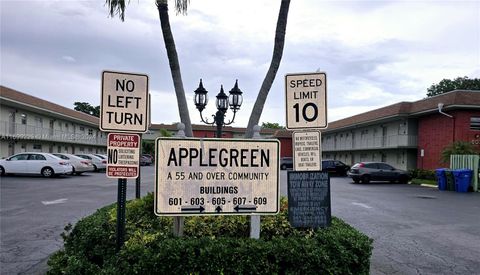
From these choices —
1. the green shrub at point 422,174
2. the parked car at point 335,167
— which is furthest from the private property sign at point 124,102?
the parked car at point 335,167

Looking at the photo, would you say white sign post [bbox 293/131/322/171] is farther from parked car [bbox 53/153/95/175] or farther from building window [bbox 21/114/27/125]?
building window [bbox 21/114/27/125]

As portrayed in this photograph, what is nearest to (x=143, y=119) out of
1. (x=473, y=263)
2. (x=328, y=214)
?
(x=328, y=214)

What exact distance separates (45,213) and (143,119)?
7.29 metres

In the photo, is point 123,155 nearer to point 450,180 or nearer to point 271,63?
point 271,63

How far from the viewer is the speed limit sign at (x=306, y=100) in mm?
4914

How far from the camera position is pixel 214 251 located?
397 cm

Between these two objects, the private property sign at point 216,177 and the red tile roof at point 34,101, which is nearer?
the private property sign at point 216,177

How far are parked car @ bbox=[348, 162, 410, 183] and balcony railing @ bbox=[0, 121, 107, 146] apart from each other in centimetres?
2628

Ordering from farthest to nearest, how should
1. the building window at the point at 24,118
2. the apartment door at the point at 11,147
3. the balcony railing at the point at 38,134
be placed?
the building window at the point at 24,118 → the apartment door at the point at 11,147 → the balcony railing at the point at 38,134

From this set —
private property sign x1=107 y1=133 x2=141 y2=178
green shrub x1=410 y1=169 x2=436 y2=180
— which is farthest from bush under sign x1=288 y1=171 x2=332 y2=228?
green shrub x1=410 y1=169 x2=436 y2=180

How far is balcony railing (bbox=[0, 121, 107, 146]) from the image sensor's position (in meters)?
30.6

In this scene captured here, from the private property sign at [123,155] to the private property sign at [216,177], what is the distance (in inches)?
12.9

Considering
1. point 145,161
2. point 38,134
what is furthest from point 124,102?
point 145,161

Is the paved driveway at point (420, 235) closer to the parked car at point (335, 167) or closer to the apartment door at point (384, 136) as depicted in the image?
the apartment door at point (384, 136)
